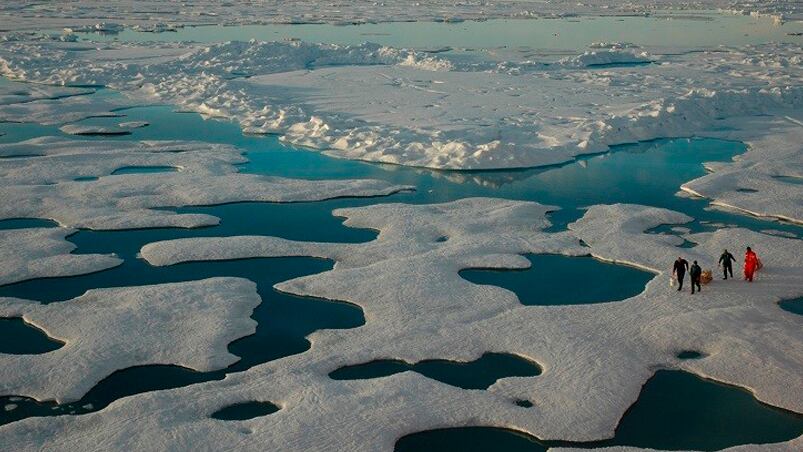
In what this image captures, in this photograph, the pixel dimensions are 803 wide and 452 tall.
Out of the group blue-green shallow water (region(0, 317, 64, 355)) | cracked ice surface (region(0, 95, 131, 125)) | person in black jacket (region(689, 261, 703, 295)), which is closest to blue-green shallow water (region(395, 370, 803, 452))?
person in black jacket (region(689, 261, 703, 295))

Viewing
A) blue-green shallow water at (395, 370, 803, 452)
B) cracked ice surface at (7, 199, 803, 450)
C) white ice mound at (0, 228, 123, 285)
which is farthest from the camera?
white ice mound at (0, 228, 123, 285)

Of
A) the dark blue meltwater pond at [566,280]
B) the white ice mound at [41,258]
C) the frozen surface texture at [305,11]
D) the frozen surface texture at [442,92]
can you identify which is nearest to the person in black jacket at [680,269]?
the dark blue meltwater pond at [566,280]

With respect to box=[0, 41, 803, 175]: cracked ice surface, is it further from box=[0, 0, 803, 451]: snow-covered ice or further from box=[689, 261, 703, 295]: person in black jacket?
box=[689, 261, 703, 295]: person in black jacket

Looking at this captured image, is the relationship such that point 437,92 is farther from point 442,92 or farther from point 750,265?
point 750,265

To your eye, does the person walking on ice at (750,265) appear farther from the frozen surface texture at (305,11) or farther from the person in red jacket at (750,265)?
the frozen surface texture at (305,11)

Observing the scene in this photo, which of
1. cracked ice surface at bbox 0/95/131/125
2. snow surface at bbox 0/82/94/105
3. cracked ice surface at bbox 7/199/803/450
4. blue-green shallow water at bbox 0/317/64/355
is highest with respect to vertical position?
cracked ice surface at bbox 7/199/803/450

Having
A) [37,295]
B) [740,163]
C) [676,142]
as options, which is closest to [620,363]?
[37,295]
